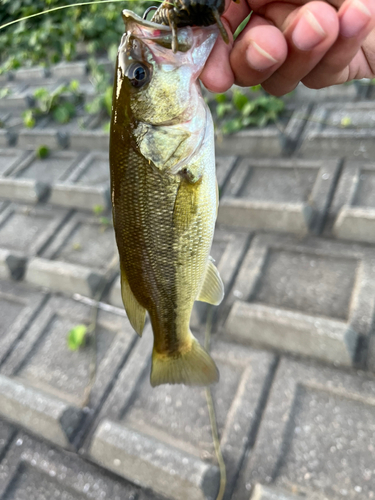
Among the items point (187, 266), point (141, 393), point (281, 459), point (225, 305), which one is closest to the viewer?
point (187, 266)

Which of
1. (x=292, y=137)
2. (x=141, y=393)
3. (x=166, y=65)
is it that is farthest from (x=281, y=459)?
(x=292, y=137)

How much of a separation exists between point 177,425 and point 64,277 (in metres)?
1.14

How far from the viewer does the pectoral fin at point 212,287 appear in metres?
1.18

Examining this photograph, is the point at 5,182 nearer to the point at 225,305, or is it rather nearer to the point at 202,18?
the point at 225,305

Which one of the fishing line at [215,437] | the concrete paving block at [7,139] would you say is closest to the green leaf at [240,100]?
the fishing line at [215,437]

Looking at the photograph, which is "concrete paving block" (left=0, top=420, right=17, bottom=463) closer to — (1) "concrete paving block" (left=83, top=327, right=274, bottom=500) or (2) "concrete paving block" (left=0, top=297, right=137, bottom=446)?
(2) "concrete paving block" (left=0, top=297, right=137, bottom=446)

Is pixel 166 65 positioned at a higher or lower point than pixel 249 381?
higher

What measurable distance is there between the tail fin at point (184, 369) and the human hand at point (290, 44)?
808 mm

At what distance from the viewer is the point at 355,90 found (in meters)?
2.65

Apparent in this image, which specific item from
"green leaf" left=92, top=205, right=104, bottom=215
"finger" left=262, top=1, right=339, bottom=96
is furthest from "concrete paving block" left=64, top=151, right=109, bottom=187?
"finger" left=262, top=1, right=339, bottom=96

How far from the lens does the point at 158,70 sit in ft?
2.95

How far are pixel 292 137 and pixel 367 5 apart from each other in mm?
1822

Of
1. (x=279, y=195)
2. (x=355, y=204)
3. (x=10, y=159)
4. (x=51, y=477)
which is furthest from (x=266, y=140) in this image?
(x=10, y=159)

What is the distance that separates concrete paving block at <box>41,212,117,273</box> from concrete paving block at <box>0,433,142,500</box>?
1018 mm
